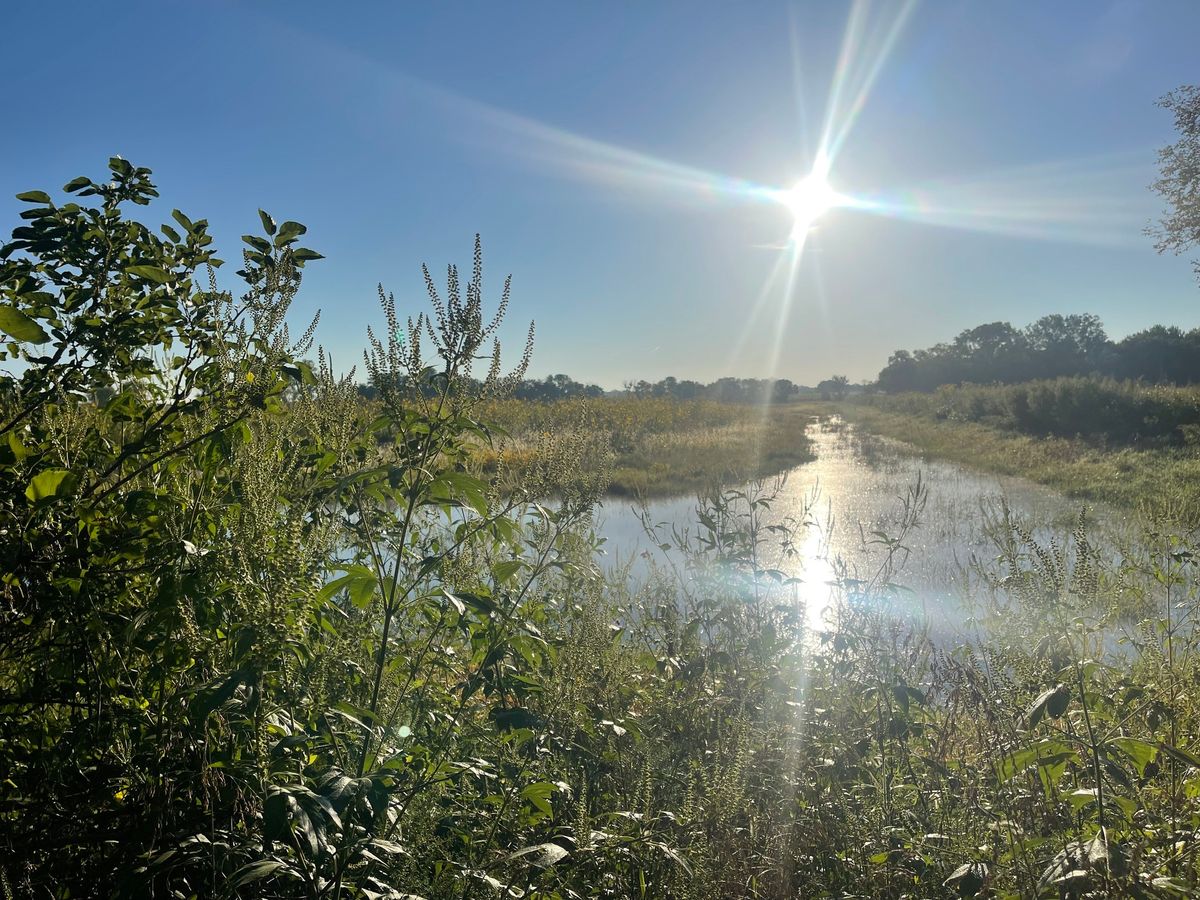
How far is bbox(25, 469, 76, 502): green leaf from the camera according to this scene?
181cm

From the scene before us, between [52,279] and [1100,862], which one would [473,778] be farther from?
[52,279]

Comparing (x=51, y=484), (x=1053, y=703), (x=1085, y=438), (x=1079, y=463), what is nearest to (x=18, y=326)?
(x=51, y=484)

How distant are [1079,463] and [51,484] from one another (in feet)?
66.3

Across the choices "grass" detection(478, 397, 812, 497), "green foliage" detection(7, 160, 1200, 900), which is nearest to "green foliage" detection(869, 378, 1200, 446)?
"grass" detection(478, 397, 812, 497)

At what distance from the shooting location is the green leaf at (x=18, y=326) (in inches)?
65.9

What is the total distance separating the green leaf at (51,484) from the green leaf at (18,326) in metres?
0.34

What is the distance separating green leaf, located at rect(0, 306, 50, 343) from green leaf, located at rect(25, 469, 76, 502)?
34cm

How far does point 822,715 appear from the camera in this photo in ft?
12.6

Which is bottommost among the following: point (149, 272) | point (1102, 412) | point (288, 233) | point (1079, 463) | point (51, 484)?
point (1079, 463)

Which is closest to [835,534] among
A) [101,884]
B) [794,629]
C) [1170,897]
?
[794,629]

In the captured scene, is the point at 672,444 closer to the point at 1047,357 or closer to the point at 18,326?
the point at 18,326

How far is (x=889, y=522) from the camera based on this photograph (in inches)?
406

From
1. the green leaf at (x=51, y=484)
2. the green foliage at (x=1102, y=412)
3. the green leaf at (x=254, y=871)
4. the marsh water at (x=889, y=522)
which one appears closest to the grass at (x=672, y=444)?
the marsh water at (x=889, y=522)

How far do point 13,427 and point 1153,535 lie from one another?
204 inches
